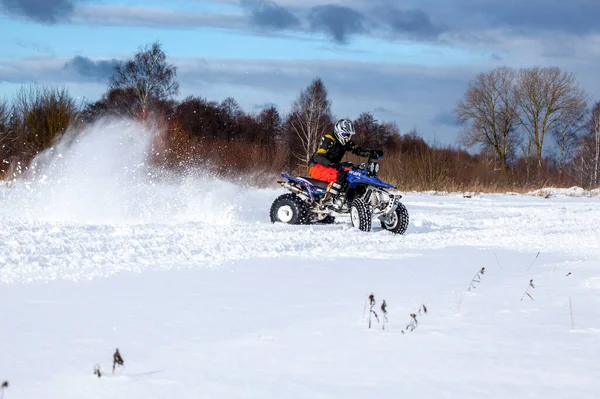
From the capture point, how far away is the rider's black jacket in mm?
12703

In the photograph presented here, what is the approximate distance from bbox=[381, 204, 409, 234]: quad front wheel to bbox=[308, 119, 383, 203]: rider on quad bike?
0.99 meters

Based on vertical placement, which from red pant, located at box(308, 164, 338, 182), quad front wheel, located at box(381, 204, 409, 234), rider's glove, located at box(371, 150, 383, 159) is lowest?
quad front wheel, located at box(381, 204, 409, 234)

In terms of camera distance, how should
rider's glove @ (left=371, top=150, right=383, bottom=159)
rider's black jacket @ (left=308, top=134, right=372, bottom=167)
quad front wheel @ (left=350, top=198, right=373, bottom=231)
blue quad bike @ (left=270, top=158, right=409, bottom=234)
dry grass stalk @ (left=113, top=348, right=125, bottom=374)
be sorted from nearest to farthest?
dry grass stalk @ (left=113, top=348, right=125, bottom=374) → quad front wheel @ (left=350, top=198, right=373, bottom=231) → blue quad bike @ (left=270, top=158, right=409, bottom=234) → rider's glove @ (left=371, top=150, right=383, bottom=159) → rider's black jacket @ (left=308, top=134, right=372, bottom=167)

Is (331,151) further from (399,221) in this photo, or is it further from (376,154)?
(399,221)

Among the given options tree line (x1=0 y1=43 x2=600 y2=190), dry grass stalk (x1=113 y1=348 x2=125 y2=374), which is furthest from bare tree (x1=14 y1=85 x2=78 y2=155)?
dry grass stalk (x1=113 y1=348 x2=125 y2=374)

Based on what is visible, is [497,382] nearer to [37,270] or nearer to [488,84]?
[37,270]

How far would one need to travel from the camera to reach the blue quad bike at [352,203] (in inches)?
481

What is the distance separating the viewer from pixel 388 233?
1169 centimetres

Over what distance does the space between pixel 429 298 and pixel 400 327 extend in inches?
47.4

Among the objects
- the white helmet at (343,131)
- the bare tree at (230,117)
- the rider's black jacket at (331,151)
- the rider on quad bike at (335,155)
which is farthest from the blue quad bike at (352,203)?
the bare tree at (230,117)

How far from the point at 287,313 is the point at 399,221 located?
7.58 meters

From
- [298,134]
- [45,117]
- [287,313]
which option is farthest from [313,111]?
[287,313]

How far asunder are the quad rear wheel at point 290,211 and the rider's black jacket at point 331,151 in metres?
0.81

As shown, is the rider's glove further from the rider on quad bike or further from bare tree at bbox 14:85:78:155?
bare tree at bbox 14:85:78:155
